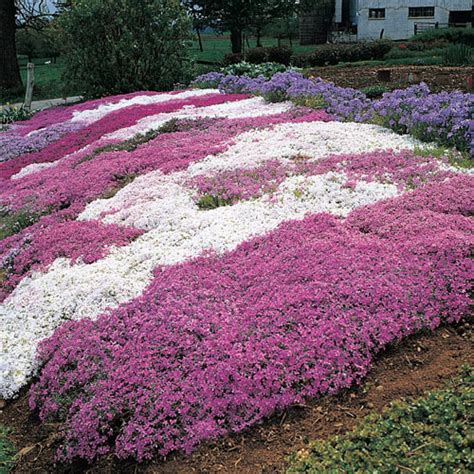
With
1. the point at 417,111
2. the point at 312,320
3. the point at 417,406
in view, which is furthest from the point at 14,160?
the point at 417,406

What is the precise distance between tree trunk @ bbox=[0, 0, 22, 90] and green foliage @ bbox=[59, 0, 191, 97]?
761cm

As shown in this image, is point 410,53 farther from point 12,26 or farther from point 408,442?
point 408,442

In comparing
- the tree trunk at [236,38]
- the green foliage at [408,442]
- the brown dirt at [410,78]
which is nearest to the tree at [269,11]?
the tree trunk at [236,38]

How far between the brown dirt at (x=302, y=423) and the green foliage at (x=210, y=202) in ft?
11.8

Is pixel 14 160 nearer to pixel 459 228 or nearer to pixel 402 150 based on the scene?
pixel 402 150

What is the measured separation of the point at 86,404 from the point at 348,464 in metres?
2.05

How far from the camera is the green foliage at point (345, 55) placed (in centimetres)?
3117

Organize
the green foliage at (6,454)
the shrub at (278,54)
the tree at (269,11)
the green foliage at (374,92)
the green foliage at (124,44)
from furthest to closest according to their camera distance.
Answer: the tree at (269,11), the shrub at (278,54), the green foliage at (124,44), the green foliage at (374,92), the green foliage at (6,454)

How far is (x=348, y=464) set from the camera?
3.40 m

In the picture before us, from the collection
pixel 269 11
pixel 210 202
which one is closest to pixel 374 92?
pixel 210 202

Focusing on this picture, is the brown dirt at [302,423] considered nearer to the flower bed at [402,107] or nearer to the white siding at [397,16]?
the flower bed at [402,107]

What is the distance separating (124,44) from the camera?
2105cm

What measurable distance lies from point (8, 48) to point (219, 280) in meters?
28.2

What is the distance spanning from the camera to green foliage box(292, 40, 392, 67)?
31172 millimetres
